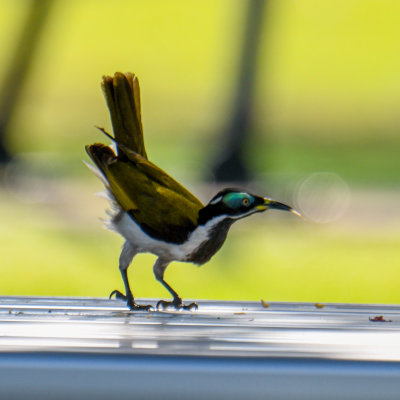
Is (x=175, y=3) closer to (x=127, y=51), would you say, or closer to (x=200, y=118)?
(x=127, y=51)

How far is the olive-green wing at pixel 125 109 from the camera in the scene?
10.1 feet

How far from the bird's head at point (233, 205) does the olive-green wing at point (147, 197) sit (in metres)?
0.07

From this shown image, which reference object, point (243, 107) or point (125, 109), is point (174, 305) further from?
point (243, 107)

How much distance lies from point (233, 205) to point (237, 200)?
1.0 inches

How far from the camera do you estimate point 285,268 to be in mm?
12477

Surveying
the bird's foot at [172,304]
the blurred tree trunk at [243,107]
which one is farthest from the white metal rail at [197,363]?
the blurred tree trunk at [243,107]

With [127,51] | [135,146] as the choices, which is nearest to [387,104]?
[127,51]

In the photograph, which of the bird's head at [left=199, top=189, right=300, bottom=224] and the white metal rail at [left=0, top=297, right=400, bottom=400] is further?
the bird's head at [left=199, top=189, right=300, bottom=224]

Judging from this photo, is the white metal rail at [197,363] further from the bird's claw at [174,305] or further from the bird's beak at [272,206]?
the bird's beak at [272,206]

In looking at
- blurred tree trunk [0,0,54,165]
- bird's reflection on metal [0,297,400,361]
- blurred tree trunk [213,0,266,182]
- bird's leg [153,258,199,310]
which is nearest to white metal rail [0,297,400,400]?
bird's reflection on metal [0,297,400,361]

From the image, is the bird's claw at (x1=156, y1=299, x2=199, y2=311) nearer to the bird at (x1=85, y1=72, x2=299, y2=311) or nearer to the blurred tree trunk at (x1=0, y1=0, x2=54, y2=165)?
the bird at (x1=85, y1=72, x2=299, y2=311)

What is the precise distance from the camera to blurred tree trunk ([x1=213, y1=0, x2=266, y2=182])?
15.6 m

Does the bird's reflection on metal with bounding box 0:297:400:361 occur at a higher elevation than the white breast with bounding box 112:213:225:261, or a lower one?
lower

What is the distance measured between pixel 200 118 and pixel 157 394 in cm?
4184
